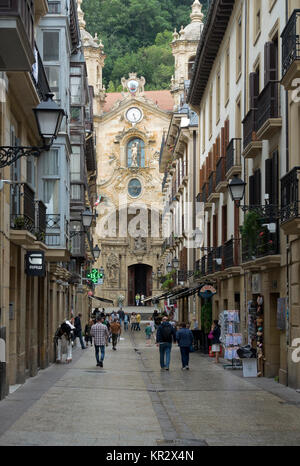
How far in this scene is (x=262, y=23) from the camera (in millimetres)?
22516

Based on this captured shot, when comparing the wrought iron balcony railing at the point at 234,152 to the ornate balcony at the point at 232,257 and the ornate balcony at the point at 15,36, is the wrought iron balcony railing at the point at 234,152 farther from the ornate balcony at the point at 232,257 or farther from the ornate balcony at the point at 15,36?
the ornate balcony at the point at 15,36

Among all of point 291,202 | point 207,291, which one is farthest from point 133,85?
point 291,202

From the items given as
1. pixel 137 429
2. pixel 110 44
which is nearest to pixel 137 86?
pixel 110 44

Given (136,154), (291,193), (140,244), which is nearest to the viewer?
(291,193)

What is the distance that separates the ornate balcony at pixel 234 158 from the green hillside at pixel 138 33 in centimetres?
9301

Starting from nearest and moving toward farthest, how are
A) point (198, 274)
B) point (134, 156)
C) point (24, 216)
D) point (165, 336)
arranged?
1. point (24, 216)
2. point (165, 336)
3. point (198, 274)
4. point (134, 156)

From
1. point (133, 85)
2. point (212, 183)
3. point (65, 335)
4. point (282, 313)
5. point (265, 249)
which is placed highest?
point (133, 85)

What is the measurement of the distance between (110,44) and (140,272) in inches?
1993

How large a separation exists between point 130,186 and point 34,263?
212 feet

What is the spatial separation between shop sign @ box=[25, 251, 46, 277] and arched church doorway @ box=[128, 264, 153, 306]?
64.0m

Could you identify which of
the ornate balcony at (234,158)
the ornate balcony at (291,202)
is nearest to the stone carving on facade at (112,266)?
the ornate balcony at (234,158)

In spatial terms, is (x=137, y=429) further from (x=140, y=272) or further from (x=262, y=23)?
(x=140, y=272)

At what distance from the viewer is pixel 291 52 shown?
16.1m

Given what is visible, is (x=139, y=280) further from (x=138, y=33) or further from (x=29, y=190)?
(x=29, y=190)
